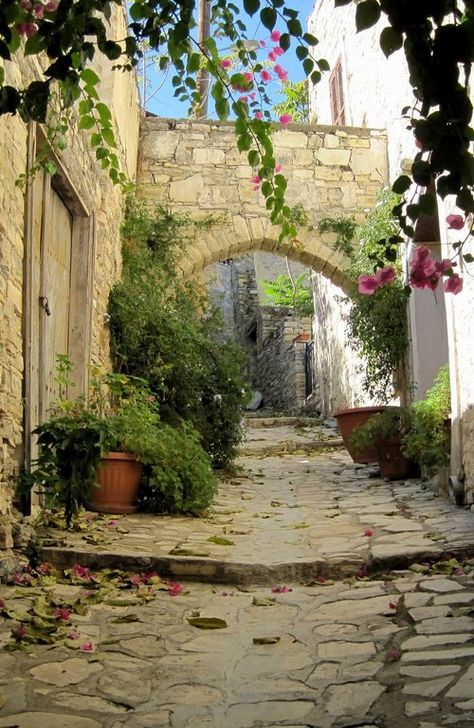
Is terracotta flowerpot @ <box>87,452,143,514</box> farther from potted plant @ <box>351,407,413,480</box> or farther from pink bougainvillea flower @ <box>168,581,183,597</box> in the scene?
potted plant @ <box>351,407,413,480</box>

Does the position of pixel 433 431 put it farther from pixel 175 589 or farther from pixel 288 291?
pixel 288 291

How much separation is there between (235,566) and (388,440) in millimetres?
3506

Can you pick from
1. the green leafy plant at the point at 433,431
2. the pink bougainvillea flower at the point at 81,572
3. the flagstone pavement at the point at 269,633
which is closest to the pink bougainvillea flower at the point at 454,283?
the flagstone pavement at the point at 269,633

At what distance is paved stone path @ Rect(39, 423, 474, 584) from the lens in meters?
3.74

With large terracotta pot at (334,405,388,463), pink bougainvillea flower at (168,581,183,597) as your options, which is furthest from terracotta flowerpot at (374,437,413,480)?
pink bougainvillea flower at (168,581,183,597)

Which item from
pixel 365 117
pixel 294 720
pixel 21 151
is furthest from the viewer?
pixel 365 117

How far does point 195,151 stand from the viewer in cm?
915

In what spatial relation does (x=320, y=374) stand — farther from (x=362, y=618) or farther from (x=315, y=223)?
(x=362, y=618)

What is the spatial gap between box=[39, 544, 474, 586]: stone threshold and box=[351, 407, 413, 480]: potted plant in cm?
304

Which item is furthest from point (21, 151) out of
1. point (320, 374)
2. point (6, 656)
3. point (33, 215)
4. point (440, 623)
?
point (320, 374)

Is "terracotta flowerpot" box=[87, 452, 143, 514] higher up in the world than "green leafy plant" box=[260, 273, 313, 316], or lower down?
lower down

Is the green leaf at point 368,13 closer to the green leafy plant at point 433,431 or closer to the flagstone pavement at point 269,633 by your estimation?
the flagstone pavement at point 269,633

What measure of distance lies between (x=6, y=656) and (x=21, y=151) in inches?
110

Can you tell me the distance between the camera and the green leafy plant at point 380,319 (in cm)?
828
